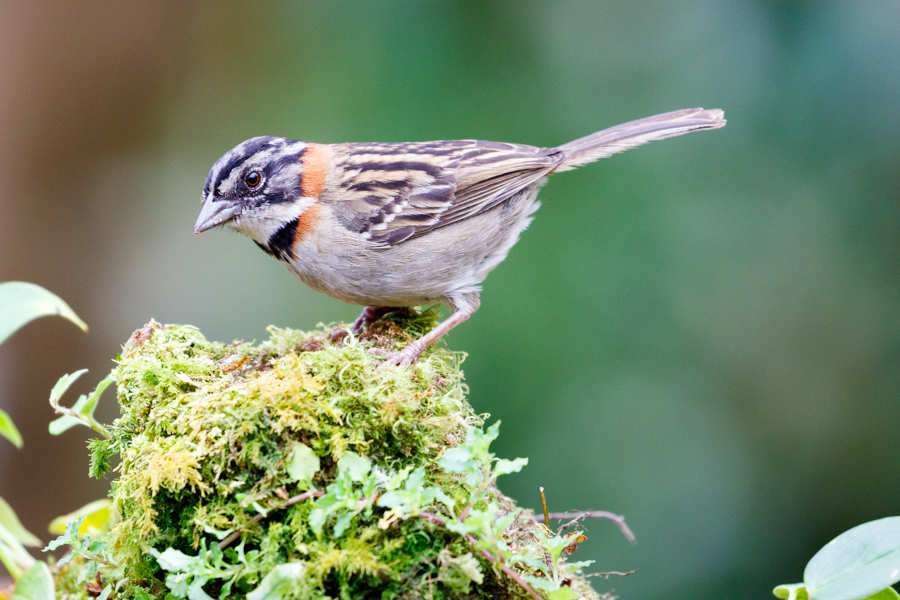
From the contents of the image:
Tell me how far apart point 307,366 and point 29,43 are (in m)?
6.99

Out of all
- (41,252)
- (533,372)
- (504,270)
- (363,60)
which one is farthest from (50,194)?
(533,372)

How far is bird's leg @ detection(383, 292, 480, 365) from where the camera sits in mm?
2906

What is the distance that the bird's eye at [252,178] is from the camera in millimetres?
3814

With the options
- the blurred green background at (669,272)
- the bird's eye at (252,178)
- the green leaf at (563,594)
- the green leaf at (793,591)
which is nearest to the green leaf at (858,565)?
the green leaf at (793,591)

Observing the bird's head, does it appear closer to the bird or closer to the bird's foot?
the bird

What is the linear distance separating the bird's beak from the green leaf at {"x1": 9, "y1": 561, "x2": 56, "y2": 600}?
2413mm

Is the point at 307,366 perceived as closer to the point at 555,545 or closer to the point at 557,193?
the point at 555,545

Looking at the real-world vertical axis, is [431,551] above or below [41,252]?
below

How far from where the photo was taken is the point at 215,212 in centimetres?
381

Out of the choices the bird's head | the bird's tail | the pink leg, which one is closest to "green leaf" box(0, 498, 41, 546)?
the pink leg

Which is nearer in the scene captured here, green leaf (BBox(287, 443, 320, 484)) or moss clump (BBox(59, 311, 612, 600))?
moss clump (BBox(59, 311, 612, 600))

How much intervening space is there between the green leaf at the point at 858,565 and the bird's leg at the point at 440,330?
4.85ft

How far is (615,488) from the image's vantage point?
5.56 m

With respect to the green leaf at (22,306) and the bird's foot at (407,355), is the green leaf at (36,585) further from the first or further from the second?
the bird's foot at (407,355)
